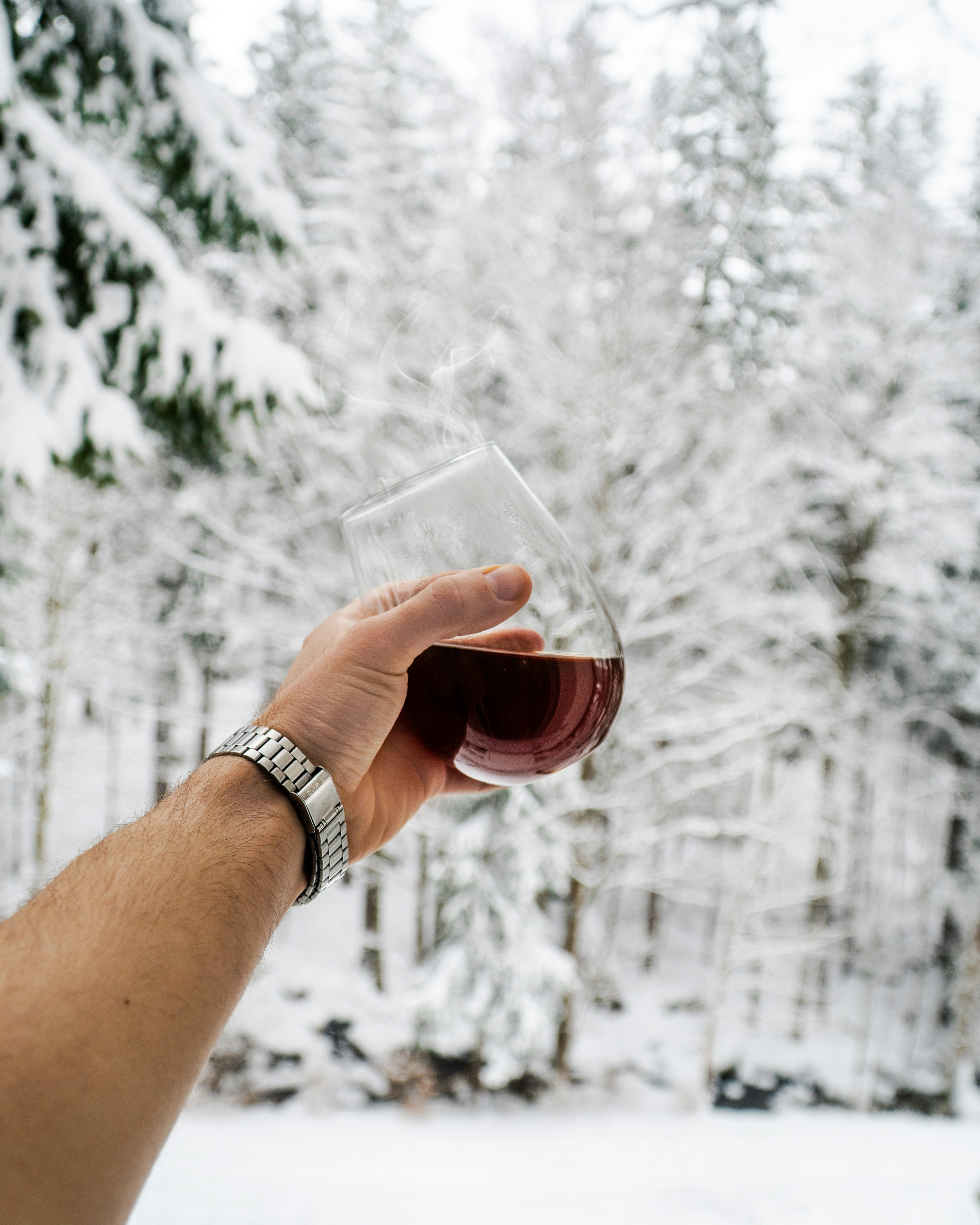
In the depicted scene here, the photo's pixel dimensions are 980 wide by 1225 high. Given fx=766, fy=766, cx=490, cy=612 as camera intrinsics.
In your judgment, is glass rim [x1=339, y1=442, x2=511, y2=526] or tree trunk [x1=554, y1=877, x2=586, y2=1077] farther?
tree trunk [x1=554, y1=877, x2=586, y2=1077]

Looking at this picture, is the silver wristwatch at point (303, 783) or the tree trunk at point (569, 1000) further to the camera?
the tree trunk at point (569, 1000)

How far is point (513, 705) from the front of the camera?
0.89m

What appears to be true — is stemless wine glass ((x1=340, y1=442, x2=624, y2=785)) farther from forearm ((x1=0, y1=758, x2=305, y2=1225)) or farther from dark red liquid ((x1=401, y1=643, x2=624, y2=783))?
forearm ((x1=0, y1=758, x2=305, y2=1225))

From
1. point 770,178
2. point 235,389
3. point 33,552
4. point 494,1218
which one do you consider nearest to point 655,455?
point 770,178

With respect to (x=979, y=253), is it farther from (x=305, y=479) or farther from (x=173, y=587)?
(x=173, y=587)

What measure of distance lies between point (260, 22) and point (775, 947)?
1185 centimetres

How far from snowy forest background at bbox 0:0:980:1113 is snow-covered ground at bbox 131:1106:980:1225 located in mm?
868

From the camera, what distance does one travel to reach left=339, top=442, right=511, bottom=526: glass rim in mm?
936

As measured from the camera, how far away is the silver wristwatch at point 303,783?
0.89 m

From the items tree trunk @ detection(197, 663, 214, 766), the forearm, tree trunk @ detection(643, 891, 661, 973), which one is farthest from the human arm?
tree trunk @ detection(643, 891, 661, 973)

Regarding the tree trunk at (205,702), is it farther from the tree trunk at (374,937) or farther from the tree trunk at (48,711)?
the tree trunk at (374,937)

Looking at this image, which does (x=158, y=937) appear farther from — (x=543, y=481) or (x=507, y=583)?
(x=543, y=481)

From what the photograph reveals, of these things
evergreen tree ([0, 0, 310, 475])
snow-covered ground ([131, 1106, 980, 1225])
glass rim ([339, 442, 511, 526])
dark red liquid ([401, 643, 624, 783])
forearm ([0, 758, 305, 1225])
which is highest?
evergreen tree ([0, 0, 310, 475])

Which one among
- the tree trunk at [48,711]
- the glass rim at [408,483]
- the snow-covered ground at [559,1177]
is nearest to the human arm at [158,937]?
the glass rim at [408,483]
